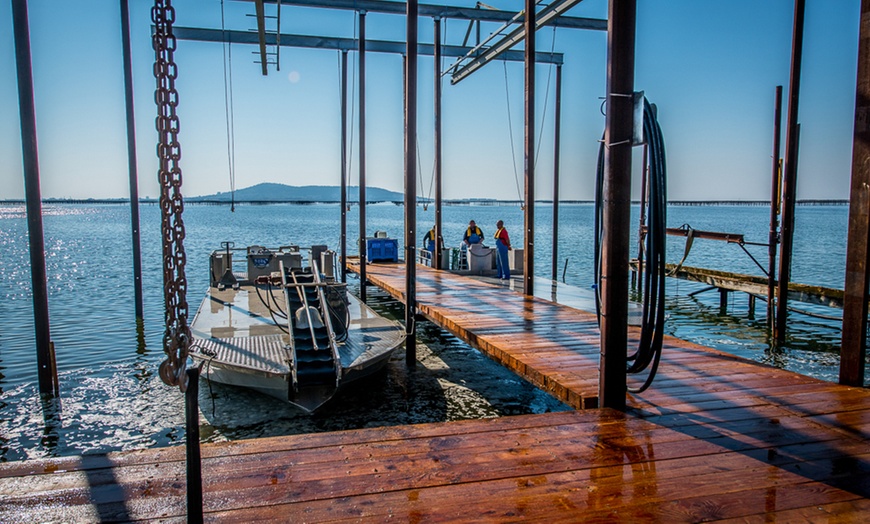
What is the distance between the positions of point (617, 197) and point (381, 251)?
17.4 meters

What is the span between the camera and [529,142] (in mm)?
12188

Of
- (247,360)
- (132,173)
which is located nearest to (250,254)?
(132,173)

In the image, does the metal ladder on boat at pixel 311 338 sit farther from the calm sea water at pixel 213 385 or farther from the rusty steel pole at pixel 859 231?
the rusty steel pole at pixel 859 231

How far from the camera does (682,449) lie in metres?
4.20

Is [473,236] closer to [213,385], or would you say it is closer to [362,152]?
[362,152]

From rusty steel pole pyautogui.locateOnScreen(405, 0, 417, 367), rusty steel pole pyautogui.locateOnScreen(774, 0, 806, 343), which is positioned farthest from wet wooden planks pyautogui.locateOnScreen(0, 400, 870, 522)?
rusty steel pole pyautogui.locateOnScreen(774, 0, 806, 343)

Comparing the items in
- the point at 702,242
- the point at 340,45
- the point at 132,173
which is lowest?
the point at 702,242

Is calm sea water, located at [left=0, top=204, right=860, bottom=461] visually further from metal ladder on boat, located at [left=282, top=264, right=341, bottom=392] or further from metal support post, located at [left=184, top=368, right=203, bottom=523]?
metal support post, located at [left=184, top=368, right=203, bottom=523]

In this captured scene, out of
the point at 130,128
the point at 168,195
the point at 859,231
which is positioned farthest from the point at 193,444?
the point at 130,128

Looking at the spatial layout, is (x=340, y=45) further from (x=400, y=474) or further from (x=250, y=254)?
(x=400, y=474)

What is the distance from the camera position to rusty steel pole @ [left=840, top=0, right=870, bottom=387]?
208 inches

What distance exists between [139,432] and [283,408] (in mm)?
1857

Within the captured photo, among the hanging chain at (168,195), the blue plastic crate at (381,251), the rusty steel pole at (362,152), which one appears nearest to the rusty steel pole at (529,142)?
the rusty steel pole at (362,152)

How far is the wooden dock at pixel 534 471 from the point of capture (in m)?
3.35
